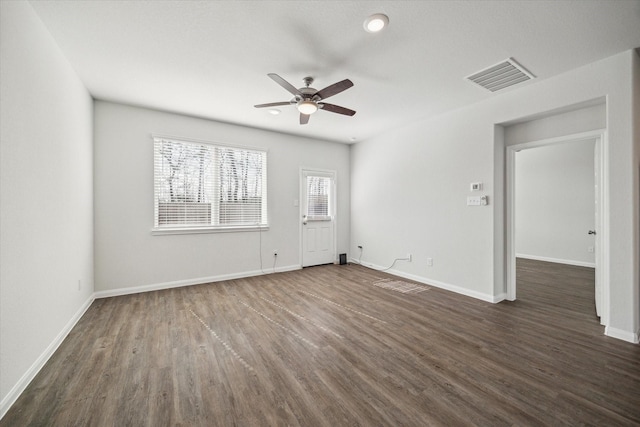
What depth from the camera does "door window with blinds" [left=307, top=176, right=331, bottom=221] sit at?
5.78 meters

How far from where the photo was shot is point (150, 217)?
161 inches

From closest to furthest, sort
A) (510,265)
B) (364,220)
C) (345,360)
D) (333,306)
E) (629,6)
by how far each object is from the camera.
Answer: (629,6), (345,360), (333,306), (510,265), (364,220)

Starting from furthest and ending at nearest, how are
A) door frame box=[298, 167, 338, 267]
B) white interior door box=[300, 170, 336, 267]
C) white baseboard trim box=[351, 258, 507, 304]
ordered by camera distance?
white interior door box=[300, 170, 336, 267] < door frame box=[298, 167, 338, 267] < white baseboard trim box=[351, 258, 507, 304]

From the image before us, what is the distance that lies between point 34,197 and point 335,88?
110 inches

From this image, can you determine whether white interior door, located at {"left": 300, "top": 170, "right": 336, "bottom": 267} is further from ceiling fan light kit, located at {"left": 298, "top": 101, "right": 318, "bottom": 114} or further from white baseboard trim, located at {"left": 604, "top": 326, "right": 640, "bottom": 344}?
white baseboard trim, located at {"left": 604, "top": 326, "right": 640, "bottom": 344}

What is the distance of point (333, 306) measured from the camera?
3.42 metres

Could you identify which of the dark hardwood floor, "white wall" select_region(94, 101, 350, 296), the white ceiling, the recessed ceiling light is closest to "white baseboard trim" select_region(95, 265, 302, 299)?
"white wall" select_region(94, 101, 350, 296)

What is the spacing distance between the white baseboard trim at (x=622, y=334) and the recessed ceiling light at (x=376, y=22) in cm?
371

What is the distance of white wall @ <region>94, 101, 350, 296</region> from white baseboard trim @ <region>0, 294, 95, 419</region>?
1.07m

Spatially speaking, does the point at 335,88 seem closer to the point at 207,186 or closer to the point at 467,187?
the point at 467,187

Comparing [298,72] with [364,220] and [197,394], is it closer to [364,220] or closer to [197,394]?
[197,394]

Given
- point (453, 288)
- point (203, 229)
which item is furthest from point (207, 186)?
point (453, 288)

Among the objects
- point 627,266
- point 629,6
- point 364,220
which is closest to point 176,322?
point 364,220

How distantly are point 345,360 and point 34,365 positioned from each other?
8.03 ft
